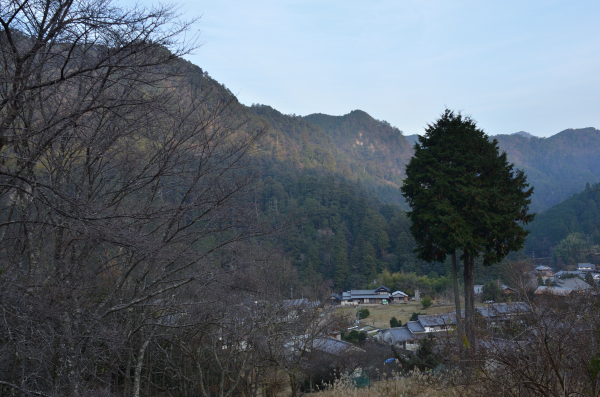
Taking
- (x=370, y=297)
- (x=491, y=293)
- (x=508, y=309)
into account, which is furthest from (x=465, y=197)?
(x=370, y=297)

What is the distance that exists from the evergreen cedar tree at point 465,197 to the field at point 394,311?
1661 cm

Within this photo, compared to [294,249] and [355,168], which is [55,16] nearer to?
[294,249]

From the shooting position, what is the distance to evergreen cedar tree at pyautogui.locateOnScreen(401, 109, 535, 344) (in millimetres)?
11148

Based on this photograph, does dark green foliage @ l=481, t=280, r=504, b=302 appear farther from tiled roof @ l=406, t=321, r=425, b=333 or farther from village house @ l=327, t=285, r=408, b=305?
village house @ l=327, t=285, r=408, b=305

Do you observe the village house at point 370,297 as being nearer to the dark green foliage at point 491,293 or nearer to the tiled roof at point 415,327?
the tiled roof at point 415,327

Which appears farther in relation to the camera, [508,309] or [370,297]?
[370,297]

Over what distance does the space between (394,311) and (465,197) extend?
81.1 ft

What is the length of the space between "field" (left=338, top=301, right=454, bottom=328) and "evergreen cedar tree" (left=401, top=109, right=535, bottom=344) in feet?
54.5

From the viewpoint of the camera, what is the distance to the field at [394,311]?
29.6 meters

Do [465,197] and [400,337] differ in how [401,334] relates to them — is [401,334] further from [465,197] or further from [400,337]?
[465,197]

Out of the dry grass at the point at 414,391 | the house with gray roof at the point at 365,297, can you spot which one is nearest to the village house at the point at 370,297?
the house with gray roof at the point at 365,297

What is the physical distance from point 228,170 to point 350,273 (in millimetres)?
38956

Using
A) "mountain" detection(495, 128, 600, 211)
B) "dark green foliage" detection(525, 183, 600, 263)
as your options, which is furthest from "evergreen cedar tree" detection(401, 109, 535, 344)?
"mountain" detection(495, 128, 600, 211)

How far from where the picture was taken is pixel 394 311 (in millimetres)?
34031
